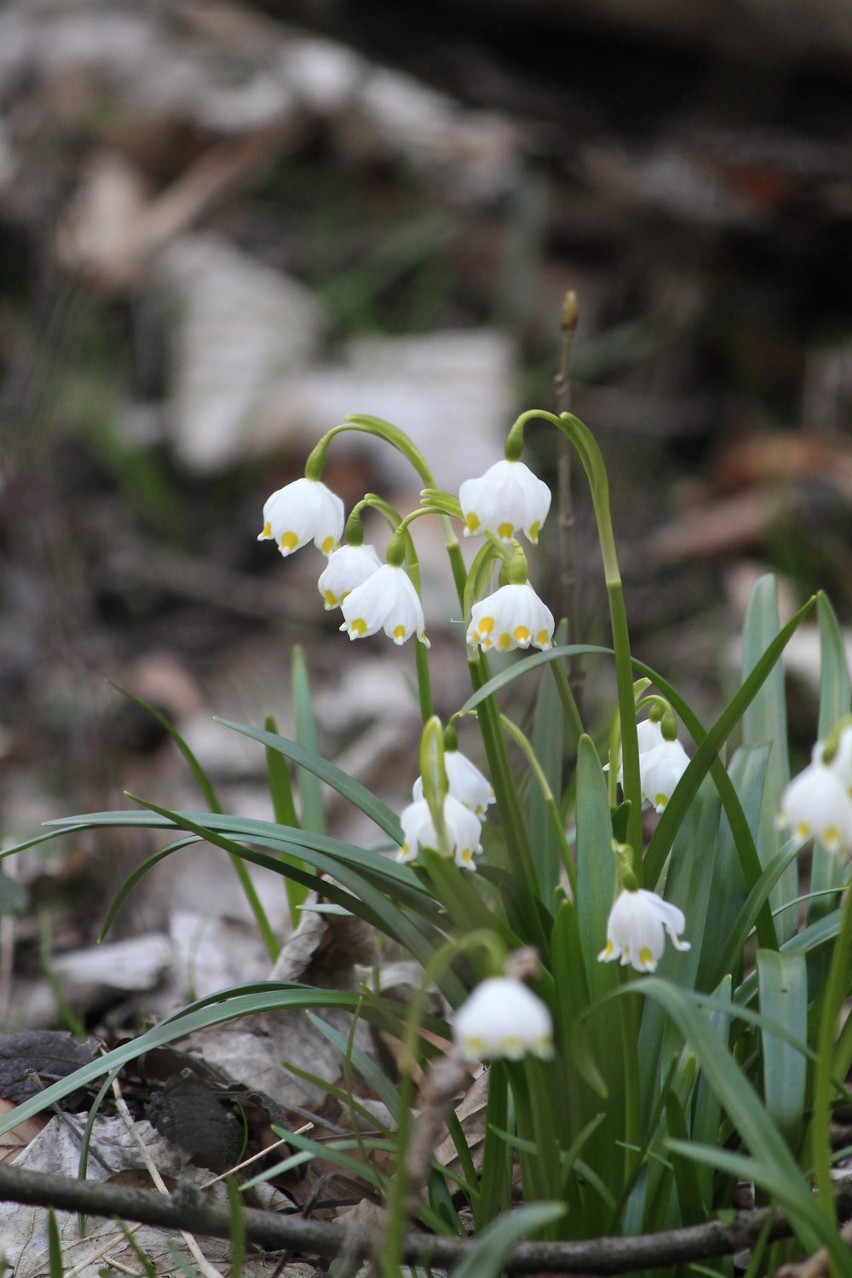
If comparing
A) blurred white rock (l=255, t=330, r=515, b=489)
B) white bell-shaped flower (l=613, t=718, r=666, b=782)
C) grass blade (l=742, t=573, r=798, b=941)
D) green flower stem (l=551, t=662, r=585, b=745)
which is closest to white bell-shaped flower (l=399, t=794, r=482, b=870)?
green flower stem (l=551, t=662, r=585, b=745)

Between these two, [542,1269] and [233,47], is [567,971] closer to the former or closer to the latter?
[542,1269]

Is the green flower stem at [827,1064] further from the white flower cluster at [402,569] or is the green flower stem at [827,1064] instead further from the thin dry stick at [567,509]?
the thin dry stick at [567,509]

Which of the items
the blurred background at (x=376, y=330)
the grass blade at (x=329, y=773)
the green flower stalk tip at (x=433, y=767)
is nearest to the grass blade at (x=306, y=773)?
the grass blade at (x=329, y=773)

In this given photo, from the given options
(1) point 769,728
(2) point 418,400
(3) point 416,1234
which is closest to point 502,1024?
(3) point 416,1234

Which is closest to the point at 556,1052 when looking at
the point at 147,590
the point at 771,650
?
the point at 771,650

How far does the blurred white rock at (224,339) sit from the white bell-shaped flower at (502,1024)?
4.19m

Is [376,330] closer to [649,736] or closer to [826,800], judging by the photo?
[649,736]

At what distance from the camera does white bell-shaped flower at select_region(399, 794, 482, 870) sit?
1235 mm

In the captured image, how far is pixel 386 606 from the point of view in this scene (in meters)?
1.32

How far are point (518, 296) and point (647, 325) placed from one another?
67 cm

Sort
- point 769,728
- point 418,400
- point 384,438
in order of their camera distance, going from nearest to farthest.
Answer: point 384,438, point 769,728, point 418,400

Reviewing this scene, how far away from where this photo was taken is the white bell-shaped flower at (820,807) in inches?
40.8

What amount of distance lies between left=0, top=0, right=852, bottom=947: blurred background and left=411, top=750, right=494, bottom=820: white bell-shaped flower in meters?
1.45

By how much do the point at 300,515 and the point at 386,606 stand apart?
154mm
